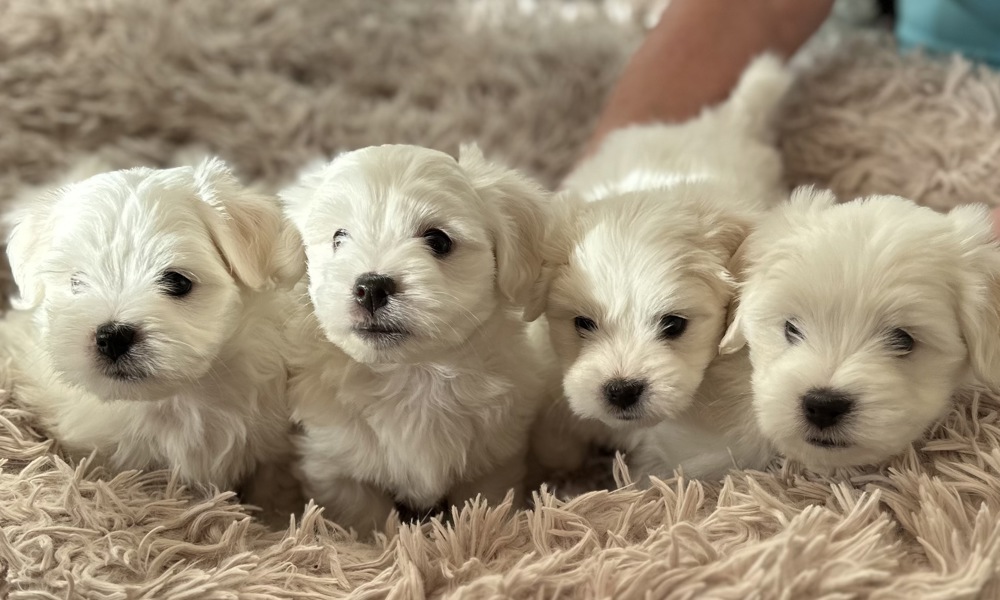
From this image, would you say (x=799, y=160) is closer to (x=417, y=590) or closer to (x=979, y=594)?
(x=979, y=594)

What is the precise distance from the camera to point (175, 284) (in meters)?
1.56

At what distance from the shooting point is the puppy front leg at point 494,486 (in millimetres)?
1854

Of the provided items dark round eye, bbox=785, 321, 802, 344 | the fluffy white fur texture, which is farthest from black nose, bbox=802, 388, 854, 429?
the fluffy white fur texture

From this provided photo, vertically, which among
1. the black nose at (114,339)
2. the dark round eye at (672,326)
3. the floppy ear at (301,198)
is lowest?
the dark round eye at (672,326)

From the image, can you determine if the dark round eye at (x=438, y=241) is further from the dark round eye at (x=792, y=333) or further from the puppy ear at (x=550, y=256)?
the dark round eye at (x=792, y=333)

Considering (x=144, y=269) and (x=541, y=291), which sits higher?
(x=144, y=269)

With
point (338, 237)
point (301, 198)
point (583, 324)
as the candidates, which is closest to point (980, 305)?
point (583, 324)

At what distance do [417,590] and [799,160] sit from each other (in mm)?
1721

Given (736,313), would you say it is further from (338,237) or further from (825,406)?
(338,237)

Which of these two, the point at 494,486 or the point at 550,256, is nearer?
the point at 550,256

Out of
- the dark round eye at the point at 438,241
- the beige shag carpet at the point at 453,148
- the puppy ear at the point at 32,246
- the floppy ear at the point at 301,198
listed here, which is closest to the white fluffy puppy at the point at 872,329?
the beige shag carpet at the point at 453,148

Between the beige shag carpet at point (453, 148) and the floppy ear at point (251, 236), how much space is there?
417mm

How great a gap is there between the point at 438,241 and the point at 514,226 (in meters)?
0.17

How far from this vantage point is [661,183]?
6.65 feet
